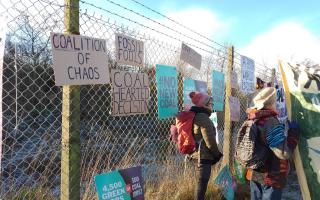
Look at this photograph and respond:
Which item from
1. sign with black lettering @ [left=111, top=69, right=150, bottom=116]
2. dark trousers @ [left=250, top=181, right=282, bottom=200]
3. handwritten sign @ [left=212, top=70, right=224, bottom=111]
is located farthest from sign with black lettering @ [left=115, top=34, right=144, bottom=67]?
handwritten sign @ [left=212, top=70, right=224, bottom=111]

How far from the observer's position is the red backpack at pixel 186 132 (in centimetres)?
508

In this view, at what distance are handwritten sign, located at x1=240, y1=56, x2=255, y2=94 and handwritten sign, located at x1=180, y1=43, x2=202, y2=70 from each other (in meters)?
1.68

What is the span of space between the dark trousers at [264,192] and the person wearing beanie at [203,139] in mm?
581

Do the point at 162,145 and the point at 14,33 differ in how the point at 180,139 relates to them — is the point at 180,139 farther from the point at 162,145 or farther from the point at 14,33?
the point at 14,33

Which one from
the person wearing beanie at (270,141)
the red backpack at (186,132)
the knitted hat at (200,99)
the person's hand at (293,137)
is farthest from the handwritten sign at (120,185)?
the person's hand at (293,137)

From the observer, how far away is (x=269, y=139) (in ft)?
14.8

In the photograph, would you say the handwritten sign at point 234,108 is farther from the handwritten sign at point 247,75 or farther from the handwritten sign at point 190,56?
the handwritten sign at point 190,56

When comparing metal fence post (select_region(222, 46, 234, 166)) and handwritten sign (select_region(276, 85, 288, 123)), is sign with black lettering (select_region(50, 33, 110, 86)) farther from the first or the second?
handwritten sign (select_region(276, 85, 288, 123))

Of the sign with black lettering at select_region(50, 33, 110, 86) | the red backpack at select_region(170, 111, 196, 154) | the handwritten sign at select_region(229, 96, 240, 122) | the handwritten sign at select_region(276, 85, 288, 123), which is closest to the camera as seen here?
the sign with black lettering at select_region(50, 33, 110, 86)

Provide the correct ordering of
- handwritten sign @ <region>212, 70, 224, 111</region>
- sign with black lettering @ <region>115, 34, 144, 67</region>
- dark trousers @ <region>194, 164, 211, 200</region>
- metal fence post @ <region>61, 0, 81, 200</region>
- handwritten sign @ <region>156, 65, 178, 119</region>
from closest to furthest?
metal fence post @ <region>61, 0, 81, 200</region> < sign with black lettering @ <region>115, 34, 144, 67</region> < handwritten sign @ <region>156, 65, 178, 119</region> < dark trousers @ <region>194, 164, 211, 200</region> < handwritten sign @ <region>212, 70, 224, 111</region>

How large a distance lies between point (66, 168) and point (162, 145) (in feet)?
11.1

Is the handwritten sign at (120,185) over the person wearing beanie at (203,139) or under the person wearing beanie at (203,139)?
under

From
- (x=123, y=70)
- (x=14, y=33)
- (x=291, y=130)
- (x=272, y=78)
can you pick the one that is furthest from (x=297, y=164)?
(x=272, y=78)

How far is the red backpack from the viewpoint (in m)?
5.08
